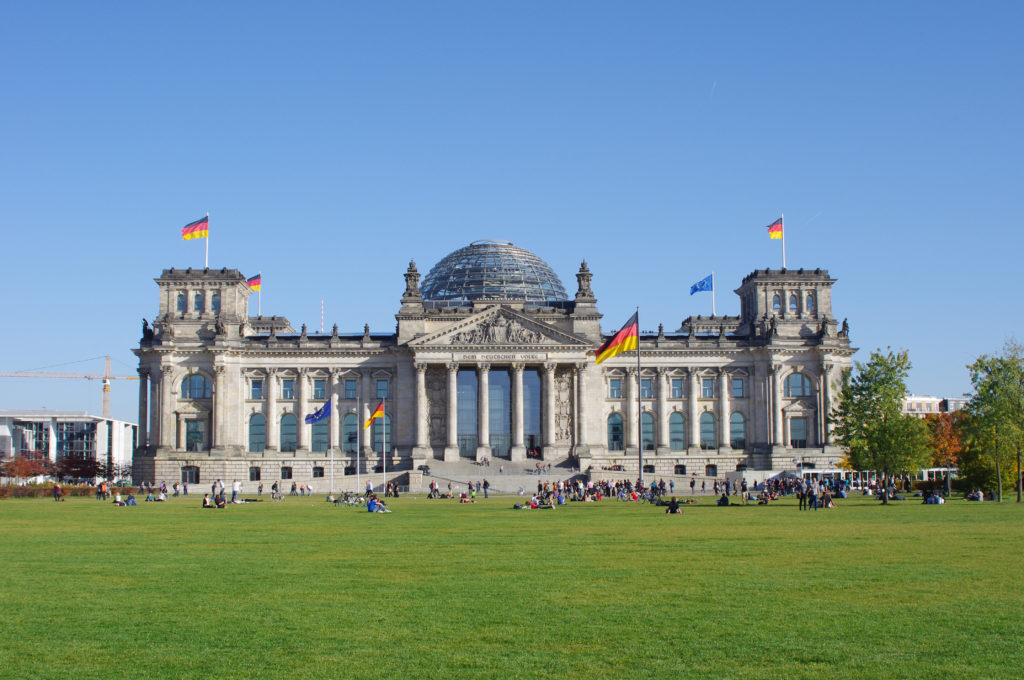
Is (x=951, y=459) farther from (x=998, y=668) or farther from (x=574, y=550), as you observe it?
(x=998, y=668)

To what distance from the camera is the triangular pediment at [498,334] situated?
10975 cm

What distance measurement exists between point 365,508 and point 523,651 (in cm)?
4798

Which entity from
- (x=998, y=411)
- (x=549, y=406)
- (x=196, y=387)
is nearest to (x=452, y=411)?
(x=549, y=406)

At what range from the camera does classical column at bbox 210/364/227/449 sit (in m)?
110

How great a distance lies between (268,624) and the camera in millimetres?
18766

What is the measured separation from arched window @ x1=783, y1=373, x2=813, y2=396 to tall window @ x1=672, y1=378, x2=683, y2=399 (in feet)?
36.6

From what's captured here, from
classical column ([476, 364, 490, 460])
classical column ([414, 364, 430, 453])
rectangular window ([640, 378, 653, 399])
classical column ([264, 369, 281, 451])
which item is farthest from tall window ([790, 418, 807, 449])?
classical column ([264, 369, 281, 451])

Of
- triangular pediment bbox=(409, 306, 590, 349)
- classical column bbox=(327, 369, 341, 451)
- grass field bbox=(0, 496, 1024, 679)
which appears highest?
triangular pediment bbox=(409, 306, 590, 349)

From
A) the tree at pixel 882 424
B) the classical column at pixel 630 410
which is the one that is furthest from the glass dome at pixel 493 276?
the tree at pixel 882 424

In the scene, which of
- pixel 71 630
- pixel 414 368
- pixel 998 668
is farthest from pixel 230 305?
pixel 998 668

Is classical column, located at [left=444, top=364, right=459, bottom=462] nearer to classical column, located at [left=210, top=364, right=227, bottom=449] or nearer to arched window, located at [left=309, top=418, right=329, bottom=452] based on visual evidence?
arched window, located at [left=309, top=418, right=329, bottom=452]

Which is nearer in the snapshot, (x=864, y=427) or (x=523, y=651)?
(x=523, y=651)

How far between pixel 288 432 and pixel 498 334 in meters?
25.7

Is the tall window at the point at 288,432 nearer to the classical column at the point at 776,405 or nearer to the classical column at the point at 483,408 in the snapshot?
the classical column at the point at 483,408
